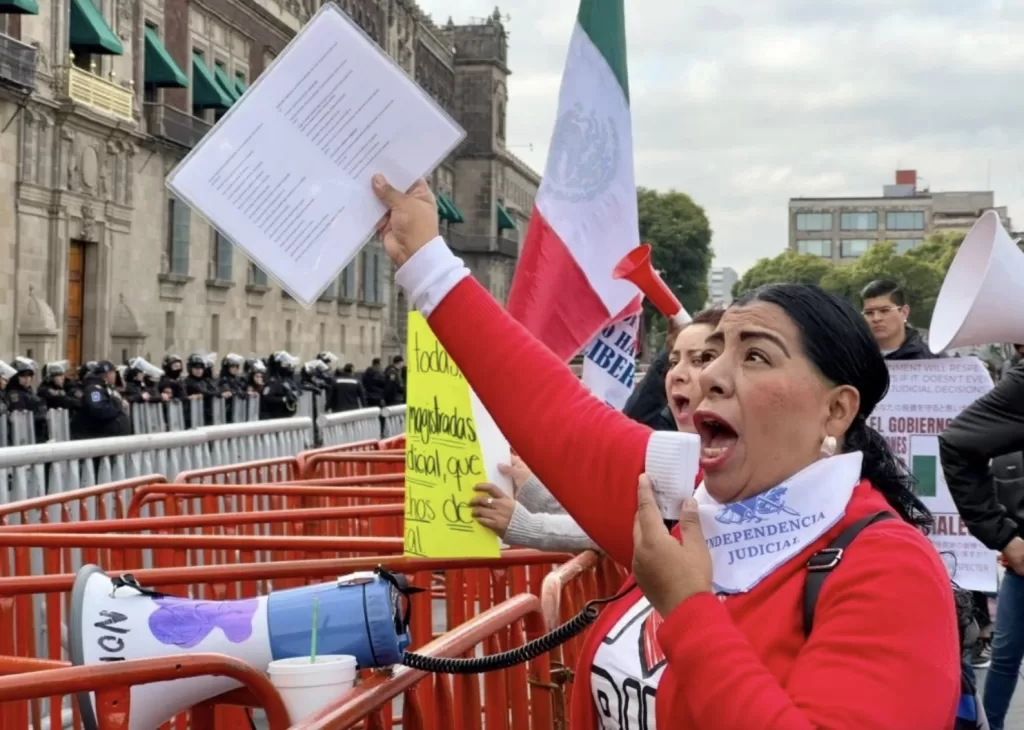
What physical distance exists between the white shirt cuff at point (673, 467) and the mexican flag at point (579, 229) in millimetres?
3637

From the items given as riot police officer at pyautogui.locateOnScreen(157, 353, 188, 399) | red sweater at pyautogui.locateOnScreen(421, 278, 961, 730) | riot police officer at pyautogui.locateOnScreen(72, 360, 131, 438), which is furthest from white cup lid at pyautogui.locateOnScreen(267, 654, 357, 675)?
riot police officer at pyautogui.locateOnScreen(157, 353, 188, 399)

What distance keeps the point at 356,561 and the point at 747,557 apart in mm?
2028

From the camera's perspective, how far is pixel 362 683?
2.49m

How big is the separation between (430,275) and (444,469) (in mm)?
1312

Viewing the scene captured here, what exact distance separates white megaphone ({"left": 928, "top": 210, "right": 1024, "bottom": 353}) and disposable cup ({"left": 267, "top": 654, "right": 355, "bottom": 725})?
2.63 metres

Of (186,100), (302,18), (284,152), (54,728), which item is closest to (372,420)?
(54,728)

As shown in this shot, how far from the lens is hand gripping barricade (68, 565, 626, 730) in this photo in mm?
2477

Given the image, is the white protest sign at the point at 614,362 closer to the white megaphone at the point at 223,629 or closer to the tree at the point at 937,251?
the white megaphone at the point at 223,629

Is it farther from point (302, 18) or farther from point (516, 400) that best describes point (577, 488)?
point (302, 18)

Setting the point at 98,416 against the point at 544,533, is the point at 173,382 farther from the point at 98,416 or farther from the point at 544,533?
the point at 544,533

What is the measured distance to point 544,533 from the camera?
12.7 feet

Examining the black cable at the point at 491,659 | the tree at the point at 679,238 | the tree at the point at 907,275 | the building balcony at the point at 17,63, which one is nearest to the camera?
the black cable at the point at 491,659

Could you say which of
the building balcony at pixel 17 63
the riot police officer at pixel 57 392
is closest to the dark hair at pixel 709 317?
the riot police officer at pixel 57 392

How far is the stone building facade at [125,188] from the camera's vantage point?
25.4 metres
